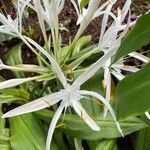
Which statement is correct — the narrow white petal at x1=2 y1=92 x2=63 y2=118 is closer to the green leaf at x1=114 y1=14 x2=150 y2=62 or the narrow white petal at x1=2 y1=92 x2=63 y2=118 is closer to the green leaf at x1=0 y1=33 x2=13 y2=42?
the green leaf at x1=114 y1=14 x2=150 y2=62

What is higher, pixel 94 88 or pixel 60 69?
pixel 60 69

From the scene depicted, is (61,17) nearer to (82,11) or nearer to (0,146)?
(82,11)

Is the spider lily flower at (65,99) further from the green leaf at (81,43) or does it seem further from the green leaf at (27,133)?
the green leaf at (81,43)

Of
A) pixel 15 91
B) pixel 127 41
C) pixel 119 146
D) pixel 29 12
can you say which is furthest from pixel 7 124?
pixel 127 41

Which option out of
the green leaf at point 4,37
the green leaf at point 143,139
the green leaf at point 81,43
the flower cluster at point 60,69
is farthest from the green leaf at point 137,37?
the green leaf at point 4,37

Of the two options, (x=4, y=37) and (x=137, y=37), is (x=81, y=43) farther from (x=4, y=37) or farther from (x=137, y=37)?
(x=137, y=37)

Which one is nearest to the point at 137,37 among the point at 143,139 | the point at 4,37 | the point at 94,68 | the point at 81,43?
the point at 94,68
